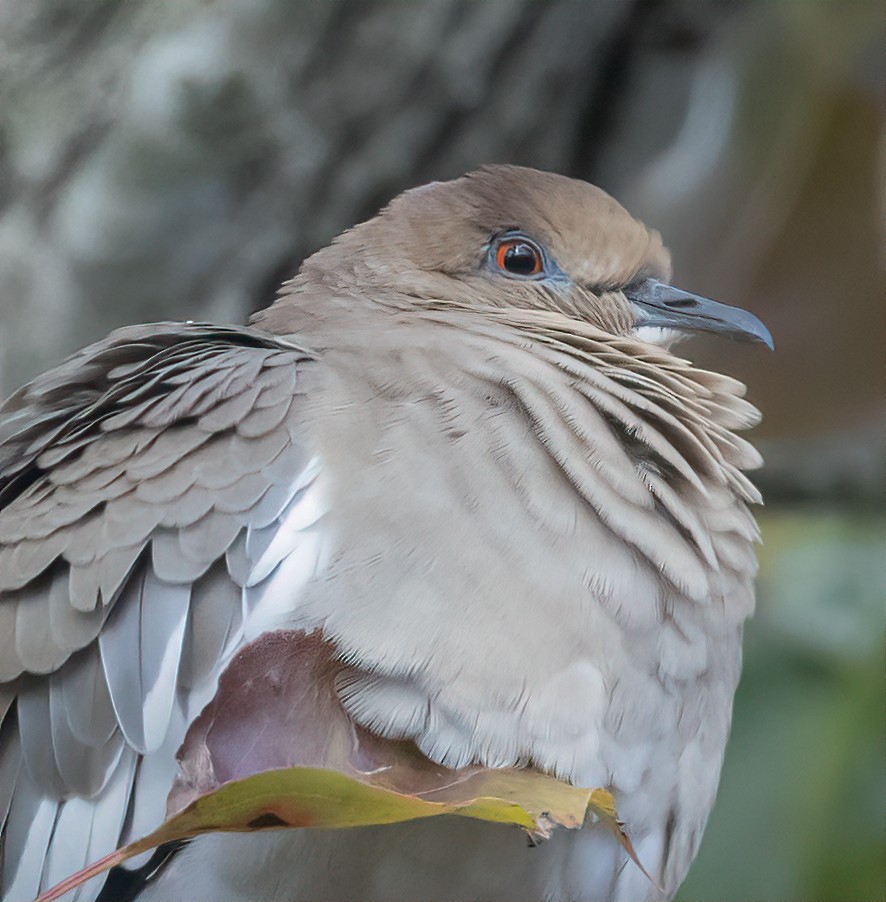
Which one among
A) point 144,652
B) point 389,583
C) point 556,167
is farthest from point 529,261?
point 144,652

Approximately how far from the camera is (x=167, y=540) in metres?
0.86

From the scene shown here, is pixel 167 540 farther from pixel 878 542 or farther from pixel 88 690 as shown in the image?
pixel 878 542

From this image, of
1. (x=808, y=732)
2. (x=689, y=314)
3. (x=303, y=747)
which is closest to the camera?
(x=303, y=747)

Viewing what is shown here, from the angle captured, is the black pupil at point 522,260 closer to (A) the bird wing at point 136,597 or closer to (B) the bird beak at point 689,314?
(B) the bird beak at point 689,314

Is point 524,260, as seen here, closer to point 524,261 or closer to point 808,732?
point 524,261

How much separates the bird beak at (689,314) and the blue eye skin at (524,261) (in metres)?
0.08

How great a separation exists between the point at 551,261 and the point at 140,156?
0.39 metres

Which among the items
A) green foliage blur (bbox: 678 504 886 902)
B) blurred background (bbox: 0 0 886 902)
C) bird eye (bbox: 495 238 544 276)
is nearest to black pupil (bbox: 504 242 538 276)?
bird eye (bbox: 495 238 544 276)

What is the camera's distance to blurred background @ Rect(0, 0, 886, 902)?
1069mm

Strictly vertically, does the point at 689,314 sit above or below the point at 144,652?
above

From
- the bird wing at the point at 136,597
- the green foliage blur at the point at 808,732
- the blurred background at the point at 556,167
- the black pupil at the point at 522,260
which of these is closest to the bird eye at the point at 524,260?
the black pupil at the point at 522,260

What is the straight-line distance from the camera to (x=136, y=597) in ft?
2.84

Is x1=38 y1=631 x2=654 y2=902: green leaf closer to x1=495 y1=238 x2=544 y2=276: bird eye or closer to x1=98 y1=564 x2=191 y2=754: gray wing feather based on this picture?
x1=98 y1=564 x2=191 y2=754: gray wing feather

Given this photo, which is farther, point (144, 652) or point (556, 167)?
point (556, 167)
